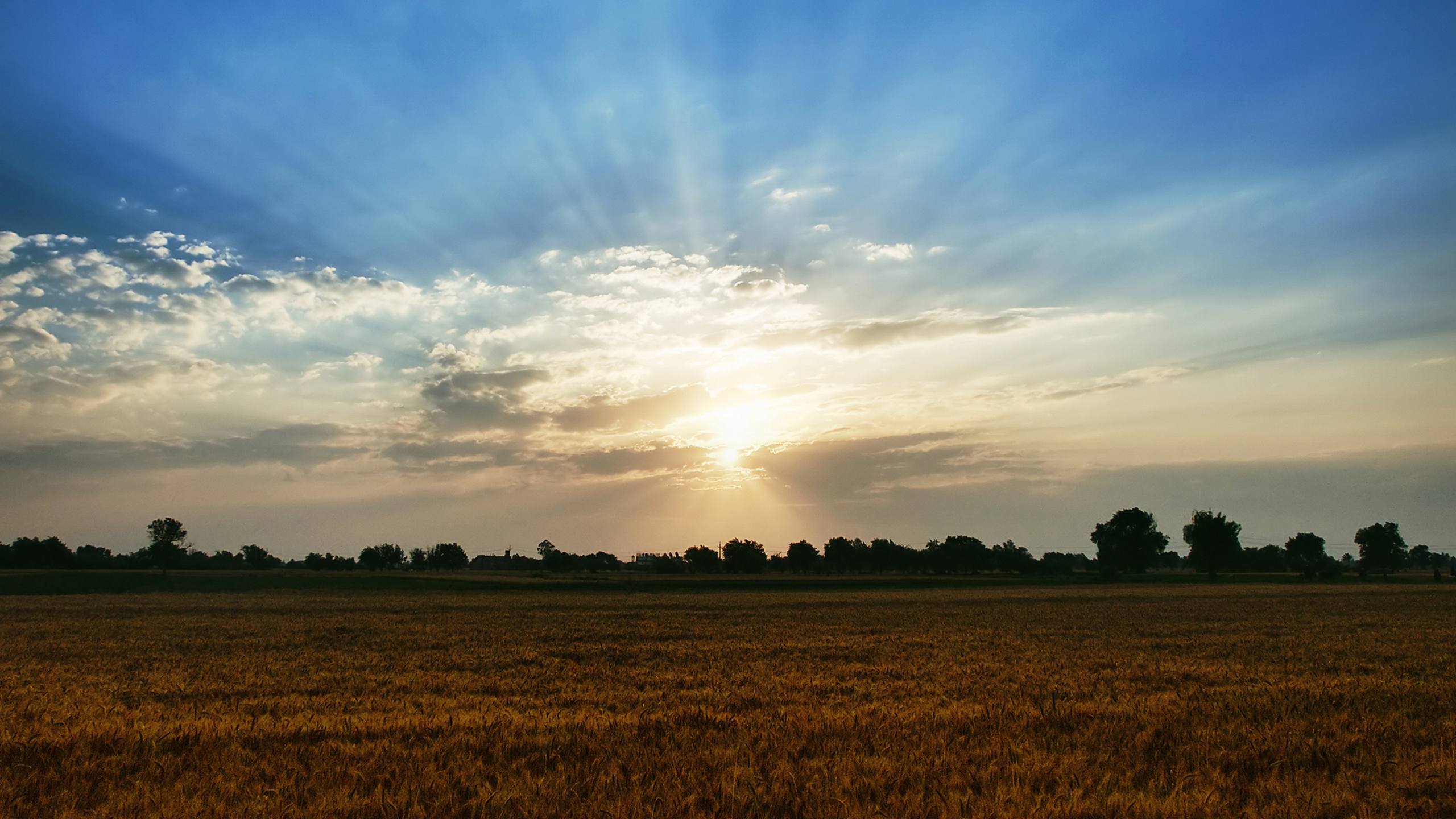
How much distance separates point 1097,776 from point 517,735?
685 centimetres

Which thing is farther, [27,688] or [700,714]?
[27,688]

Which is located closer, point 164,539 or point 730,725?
point 730,725

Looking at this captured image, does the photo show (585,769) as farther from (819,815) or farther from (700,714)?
(700,714)

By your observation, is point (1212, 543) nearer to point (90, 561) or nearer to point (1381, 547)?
point (1381, 547)

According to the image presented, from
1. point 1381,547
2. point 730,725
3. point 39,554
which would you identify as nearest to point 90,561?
point 39,554

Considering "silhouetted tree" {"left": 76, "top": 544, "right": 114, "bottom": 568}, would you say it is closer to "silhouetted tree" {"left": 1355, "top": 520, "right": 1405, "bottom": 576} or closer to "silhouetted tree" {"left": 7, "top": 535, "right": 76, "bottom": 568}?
"silhouetted tree" {"left": 7, "top": 535, "right": 76, "bottom": 568}

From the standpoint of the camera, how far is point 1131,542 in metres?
175

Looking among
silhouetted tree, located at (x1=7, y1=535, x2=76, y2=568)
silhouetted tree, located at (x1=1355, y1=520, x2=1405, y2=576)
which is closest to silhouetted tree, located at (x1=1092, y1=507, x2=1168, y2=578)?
silhouetted tree, located at (x1=1355, y1=520, x2=1405, y2=576)

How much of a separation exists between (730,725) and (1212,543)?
181983 mm

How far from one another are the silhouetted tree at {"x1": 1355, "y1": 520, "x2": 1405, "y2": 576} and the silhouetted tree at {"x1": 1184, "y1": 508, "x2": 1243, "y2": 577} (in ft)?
135

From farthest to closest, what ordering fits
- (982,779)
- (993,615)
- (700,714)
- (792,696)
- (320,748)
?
(993,615) < (792,696) < (700,714) < (320,748) < (982,779)

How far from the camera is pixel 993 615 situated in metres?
41.8

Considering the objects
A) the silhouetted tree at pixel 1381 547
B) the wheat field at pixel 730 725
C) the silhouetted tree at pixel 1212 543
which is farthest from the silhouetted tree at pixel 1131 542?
the wheat field at pixel 730 725

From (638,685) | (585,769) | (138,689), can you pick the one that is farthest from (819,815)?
(138,689)
